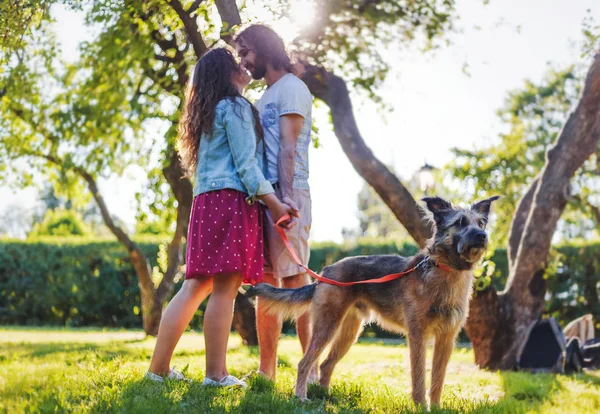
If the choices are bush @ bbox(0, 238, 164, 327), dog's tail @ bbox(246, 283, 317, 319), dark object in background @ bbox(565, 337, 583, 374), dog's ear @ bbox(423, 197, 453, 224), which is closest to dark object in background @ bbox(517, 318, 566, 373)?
dark object in background @ bbox(565, 337, 583, 374)

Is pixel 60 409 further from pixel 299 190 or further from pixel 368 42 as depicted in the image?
pixel 368 42

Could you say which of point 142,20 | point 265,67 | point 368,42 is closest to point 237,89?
point 265,67

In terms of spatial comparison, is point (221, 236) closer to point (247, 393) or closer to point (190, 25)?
point (247, 393)

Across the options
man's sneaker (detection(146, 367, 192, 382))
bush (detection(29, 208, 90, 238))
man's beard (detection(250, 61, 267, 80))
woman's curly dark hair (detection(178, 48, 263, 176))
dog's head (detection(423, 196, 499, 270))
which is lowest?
man's sneaker (detection(146, 367, 192, 382))

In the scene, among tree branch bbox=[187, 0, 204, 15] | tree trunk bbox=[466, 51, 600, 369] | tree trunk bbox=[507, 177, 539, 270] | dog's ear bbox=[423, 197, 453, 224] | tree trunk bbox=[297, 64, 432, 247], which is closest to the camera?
dog's ear bbox=[423, 197, 453, 224]

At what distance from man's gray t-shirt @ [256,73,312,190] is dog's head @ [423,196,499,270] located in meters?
0.99

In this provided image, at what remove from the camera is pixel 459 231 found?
488 centimetres

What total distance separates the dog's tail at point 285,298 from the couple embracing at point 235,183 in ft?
0.33

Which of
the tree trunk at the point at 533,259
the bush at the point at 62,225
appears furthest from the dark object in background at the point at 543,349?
the bush at the point at 62,225

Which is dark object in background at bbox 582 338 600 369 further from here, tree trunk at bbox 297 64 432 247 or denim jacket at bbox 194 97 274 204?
denim jacket at bbox 194 97 274 204

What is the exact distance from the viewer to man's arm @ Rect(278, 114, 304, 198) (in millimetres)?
5102

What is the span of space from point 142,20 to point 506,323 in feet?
20.0

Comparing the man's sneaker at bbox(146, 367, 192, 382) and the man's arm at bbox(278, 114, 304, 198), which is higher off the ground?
the man's arm at bbox(278, 114, 304, 198)

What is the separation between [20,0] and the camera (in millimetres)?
5902
